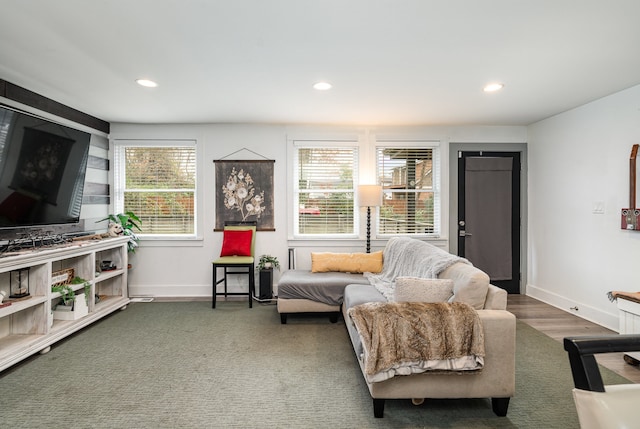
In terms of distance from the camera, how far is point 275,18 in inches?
83.3

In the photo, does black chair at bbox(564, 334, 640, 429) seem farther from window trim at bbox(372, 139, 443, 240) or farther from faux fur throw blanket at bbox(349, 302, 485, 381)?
window trim at bbox(372, 139, 443, 240)

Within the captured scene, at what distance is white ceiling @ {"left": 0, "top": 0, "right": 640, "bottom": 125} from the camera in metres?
2.04

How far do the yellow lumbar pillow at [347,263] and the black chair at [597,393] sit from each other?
10.6 ft

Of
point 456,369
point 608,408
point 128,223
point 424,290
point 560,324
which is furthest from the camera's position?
Answer: point 128,223

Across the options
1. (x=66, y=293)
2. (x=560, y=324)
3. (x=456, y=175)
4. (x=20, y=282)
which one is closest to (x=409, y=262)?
(x=560, y=324)

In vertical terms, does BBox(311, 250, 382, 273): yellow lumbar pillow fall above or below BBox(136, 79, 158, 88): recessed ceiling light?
below

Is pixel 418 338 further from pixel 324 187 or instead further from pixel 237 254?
pixel 324 187

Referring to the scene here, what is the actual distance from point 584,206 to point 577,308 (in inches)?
47.7

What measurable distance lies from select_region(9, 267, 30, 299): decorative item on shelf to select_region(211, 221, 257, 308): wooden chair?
178cm

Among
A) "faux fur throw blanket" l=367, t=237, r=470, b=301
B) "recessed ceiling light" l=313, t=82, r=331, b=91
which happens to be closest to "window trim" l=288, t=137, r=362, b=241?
"faux fur throw blanket" l=367, t=237, r=470, b=301

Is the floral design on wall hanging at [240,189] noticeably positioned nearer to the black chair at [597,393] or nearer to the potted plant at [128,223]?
the potted plant at [128,223]

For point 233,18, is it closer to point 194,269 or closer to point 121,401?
point 121,401

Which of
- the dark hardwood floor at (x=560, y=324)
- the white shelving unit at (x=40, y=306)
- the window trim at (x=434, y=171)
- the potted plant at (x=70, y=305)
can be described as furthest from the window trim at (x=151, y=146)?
the dark hardwood floor at (x=560, y=324)

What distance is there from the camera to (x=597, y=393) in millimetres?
938
